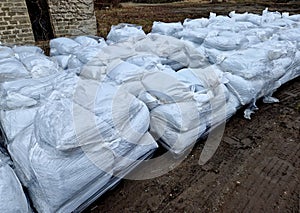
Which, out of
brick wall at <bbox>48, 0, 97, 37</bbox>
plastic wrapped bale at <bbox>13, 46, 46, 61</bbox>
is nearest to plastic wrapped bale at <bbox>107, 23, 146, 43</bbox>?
brick wall at <bbox>48, 0, 97, 37</bbox>

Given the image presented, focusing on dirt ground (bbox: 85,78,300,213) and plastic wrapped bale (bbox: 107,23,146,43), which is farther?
plastic wrapped bale (bbox: 107,23,146,43)

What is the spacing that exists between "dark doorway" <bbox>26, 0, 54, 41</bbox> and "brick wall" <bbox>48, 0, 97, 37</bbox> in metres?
0.12

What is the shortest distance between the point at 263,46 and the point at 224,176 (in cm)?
174

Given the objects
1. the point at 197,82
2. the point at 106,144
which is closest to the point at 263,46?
the point at 197,82

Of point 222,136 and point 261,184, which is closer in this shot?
point 261,184

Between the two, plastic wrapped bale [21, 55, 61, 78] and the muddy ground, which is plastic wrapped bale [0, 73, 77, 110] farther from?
the muddy ground

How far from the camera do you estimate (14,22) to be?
3379 mm

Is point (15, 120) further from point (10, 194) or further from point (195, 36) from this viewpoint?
point (195, 36)

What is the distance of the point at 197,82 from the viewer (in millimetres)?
1973

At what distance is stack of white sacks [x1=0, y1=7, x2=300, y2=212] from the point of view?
1229 millimetres

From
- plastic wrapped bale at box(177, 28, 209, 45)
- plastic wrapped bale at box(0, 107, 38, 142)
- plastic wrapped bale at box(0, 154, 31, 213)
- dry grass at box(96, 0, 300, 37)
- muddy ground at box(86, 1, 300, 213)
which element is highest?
plastic wrapped bale at box(177, 28, 209, 45)

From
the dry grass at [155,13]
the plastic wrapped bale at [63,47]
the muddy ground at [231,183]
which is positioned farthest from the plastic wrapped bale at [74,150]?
the dry grass at [155,13]

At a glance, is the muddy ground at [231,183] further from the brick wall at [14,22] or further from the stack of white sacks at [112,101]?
the brick wall at [14,22]

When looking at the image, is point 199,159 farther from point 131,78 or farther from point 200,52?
point 200,52
